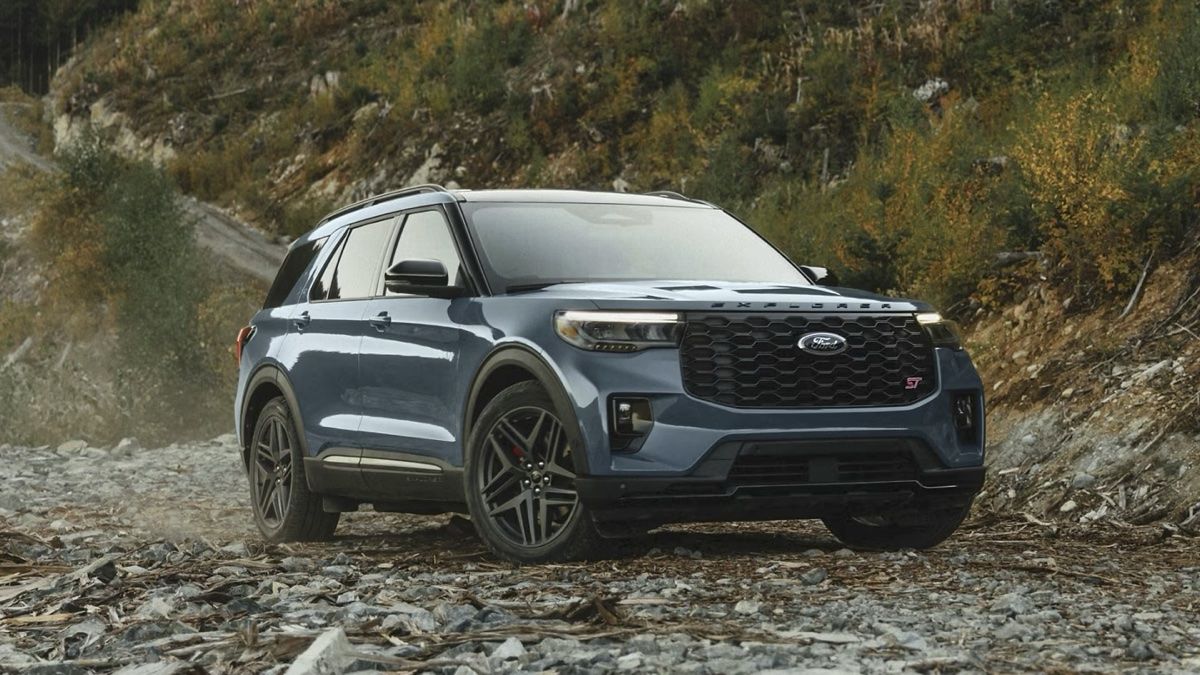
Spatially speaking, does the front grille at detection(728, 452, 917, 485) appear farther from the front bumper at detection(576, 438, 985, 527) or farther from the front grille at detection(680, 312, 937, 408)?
the front grille at detection(680, 312, 937, 408)

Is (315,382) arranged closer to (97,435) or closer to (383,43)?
(97,435)

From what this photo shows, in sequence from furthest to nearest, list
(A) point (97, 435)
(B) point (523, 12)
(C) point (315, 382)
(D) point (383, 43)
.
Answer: (D) point (383, 43) → (B) point (523, 12) → (A) point (97, 435) → (C) point (315, 382)

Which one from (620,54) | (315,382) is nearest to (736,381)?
(315,382)

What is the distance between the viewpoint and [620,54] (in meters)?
30.4

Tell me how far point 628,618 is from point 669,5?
2632 cm

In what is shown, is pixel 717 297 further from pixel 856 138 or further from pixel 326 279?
pixel 856 138

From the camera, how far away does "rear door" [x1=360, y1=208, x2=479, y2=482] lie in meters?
7.21

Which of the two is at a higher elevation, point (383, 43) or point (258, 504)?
point (383, 43)

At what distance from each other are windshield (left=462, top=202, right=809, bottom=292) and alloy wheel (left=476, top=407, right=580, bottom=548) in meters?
0.73

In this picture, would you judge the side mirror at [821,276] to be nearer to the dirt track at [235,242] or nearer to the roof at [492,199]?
the roof at [492,199]

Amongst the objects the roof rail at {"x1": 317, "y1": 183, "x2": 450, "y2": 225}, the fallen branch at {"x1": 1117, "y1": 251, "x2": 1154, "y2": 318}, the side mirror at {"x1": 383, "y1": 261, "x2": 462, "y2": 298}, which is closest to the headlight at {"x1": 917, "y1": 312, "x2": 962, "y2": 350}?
the side mirror at {"x1": 383, "y1": 261, "x2": 462, "y2": 298}

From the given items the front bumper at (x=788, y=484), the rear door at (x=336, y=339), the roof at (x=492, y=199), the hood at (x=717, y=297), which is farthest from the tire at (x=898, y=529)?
the rear door at (x=336, y=339)

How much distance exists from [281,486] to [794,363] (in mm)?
3658

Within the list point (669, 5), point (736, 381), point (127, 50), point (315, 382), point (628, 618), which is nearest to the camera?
point (628, 618)
